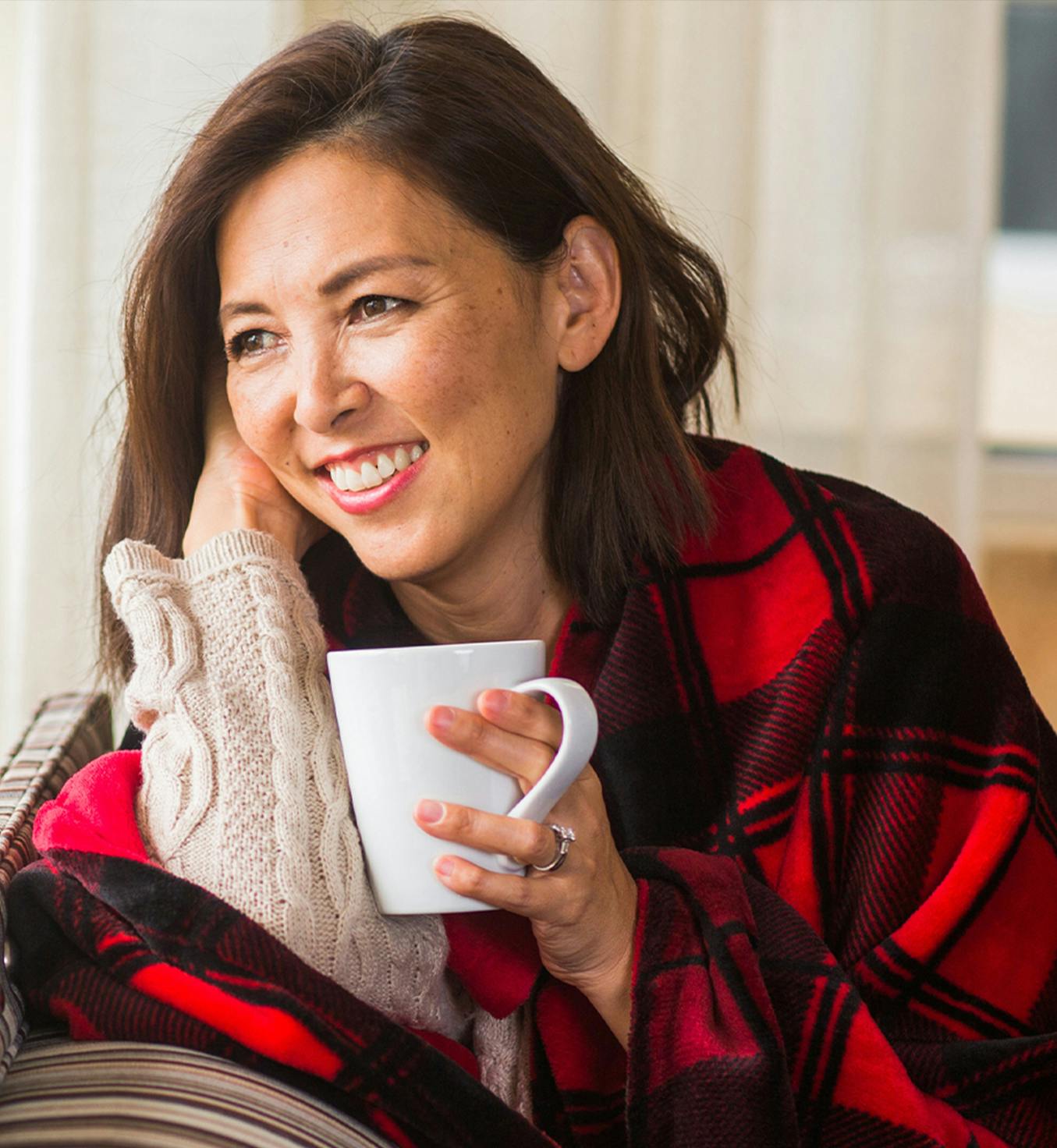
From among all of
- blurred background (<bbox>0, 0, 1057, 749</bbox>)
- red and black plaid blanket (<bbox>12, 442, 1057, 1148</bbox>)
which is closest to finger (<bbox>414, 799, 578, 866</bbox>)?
red and black plaid blanket (<bbox>12, 442, 1057, 1148</bbox>)

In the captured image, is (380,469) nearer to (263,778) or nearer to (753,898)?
(263,778)

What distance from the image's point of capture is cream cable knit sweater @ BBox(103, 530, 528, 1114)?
0.79 meters

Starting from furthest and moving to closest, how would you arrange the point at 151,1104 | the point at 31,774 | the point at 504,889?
the point at 31,774, the point at 504,889, the point at 151,1104

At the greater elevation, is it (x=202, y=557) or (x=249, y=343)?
(x=249, y=343)

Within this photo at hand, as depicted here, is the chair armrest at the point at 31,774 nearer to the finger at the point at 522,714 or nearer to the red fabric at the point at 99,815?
the red fabric at the point at 99,815

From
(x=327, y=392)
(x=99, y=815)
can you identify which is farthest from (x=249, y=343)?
(x=99, y=815)

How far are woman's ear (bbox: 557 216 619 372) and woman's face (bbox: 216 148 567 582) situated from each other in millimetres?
77

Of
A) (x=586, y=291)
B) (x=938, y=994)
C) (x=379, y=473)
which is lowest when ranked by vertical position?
(x=938, y=994)

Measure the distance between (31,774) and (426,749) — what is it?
45cm

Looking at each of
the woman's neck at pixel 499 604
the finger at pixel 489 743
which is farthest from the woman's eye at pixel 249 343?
the finger at pixel 489 743

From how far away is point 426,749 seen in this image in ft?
2.34

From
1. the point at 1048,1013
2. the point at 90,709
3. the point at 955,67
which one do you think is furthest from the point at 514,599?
the point at 955,67

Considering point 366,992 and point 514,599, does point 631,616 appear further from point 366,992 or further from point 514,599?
point 366,992

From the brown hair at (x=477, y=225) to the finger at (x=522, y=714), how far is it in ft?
1.17
